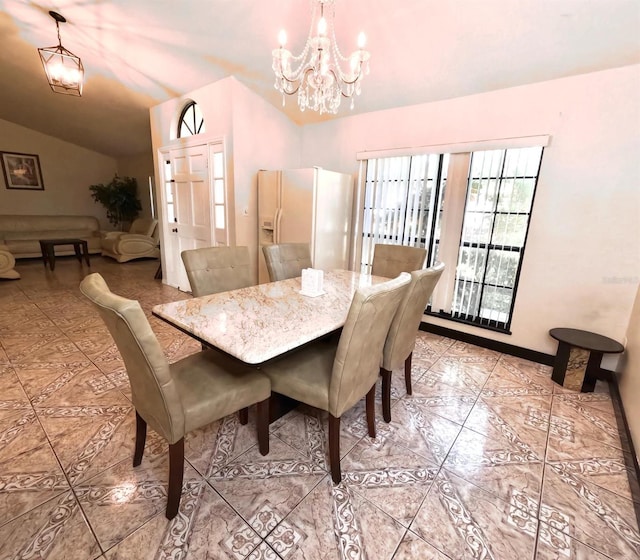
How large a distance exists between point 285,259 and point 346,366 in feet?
4.70

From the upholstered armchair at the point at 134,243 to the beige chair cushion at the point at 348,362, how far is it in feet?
20.6

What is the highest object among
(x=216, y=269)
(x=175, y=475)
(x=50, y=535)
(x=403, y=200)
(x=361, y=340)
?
(x=403, y=200)

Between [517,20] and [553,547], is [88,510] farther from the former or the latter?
[517,20]

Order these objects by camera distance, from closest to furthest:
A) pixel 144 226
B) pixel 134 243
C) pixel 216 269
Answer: pixel 216 269 → pixel 134 243 → pixel 144 226

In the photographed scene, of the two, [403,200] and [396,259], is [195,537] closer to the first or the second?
[396,259]

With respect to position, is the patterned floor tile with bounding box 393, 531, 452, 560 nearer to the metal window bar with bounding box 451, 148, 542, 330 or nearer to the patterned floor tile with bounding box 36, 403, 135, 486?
the patterned floor tile with bounding box 36, 403, 135, 486

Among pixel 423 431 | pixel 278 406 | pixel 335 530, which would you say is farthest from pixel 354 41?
pixel 335 530

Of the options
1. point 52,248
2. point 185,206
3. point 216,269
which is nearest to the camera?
point 216,269

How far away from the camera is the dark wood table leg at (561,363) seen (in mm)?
2340

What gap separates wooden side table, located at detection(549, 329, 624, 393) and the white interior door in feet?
12.6

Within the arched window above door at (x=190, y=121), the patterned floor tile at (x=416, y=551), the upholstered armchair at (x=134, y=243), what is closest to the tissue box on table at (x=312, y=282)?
the patterned floor tile at (x=416, y=551)

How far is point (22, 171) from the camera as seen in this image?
6797mm

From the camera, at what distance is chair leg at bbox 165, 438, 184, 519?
123cm

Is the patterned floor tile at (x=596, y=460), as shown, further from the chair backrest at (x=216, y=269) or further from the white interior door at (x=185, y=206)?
the white interior door at (x=185, y=206)
